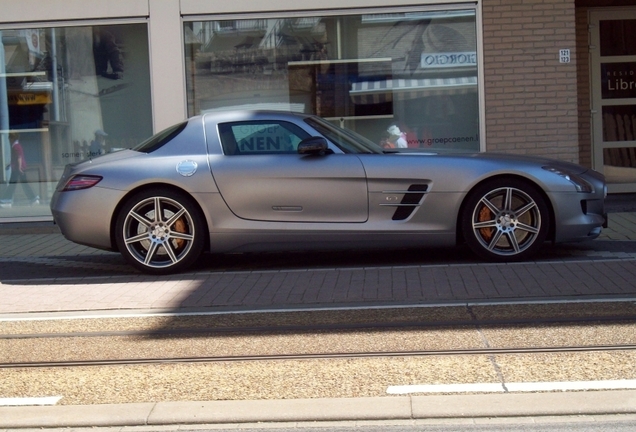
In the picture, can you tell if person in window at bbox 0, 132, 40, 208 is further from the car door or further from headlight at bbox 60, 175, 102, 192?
the car door

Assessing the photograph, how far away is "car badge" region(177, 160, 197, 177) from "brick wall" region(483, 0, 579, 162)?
16.1 ft

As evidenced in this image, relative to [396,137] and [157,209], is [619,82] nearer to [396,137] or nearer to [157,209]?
[396,137]

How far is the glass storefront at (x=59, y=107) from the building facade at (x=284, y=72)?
0.05 feet

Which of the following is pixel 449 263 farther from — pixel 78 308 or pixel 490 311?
pixel 78 308

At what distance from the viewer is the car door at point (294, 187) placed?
7977mm

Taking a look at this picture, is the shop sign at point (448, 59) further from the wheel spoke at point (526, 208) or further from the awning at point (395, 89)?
the wheel spoke at point (526, 208)

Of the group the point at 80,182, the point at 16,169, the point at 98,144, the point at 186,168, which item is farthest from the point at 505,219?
the point at 16,169

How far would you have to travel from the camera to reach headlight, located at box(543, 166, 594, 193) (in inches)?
314

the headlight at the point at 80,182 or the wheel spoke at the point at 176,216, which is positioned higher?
the headlight at the point at 80,182

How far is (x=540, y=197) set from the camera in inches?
313

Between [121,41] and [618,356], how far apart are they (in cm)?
878

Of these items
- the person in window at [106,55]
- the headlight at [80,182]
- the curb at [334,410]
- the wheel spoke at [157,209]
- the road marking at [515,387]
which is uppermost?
the person in window at [106,55]

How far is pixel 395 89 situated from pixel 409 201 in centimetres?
435

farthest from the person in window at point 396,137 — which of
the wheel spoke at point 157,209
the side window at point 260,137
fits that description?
the wheel spoke at point 157,209
